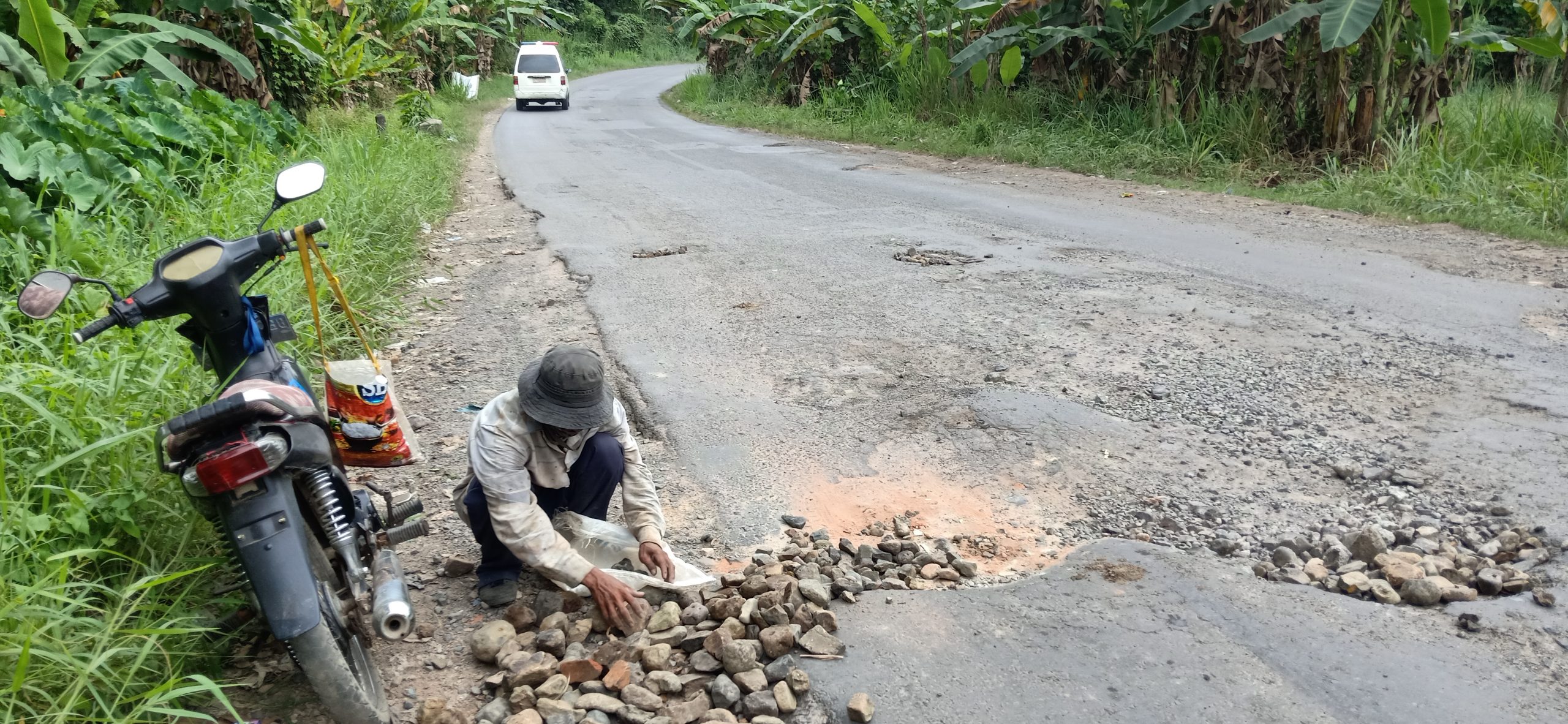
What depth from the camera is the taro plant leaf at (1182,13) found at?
967 centimetres

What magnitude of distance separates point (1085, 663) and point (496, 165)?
1167cm

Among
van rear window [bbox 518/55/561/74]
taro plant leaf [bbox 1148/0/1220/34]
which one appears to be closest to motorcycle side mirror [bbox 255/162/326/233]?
taro plant leaf [bbox 1148/0/1220/34]

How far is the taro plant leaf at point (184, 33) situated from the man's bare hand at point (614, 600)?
269 inches

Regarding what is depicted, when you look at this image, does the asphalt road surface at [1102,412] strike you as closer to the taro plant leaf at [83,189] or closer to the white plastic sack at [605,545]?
the white plastic sack at [605,545]

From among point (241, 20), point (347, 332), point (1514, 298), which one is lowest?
point (1514, 298)

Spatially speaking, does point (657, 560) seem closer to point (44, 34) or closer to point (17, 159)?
point (17, 159)

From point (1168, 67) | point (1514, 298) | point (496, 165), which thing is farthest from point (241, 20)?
point (1514, 298)

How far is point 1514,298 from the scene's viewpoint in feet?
18.1

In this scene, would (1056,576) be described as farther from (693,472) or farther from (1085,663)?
(693,472)

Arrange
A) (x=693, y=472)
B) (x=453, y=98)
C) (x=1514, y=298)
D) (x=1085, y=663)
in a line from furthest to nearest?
(x=453, y=98)
(x=1514, y=298)
(x=693, y=472)
(x=1085, y=663)

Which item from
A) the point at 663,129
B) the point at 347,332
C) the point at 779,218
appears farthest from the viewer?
the point at 663,129

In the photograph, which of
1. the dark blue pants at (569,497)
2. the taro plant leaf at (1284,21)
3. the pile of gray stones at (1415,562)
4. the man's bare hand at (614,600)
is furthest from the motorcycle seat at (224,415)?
the taro plant leaf at (1284,21)

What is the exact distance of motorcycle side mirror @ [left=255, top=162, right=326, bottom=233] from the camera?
257 cm

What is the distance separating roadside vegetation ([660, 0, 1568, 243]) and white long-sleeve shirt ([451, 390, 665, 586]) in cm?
689
